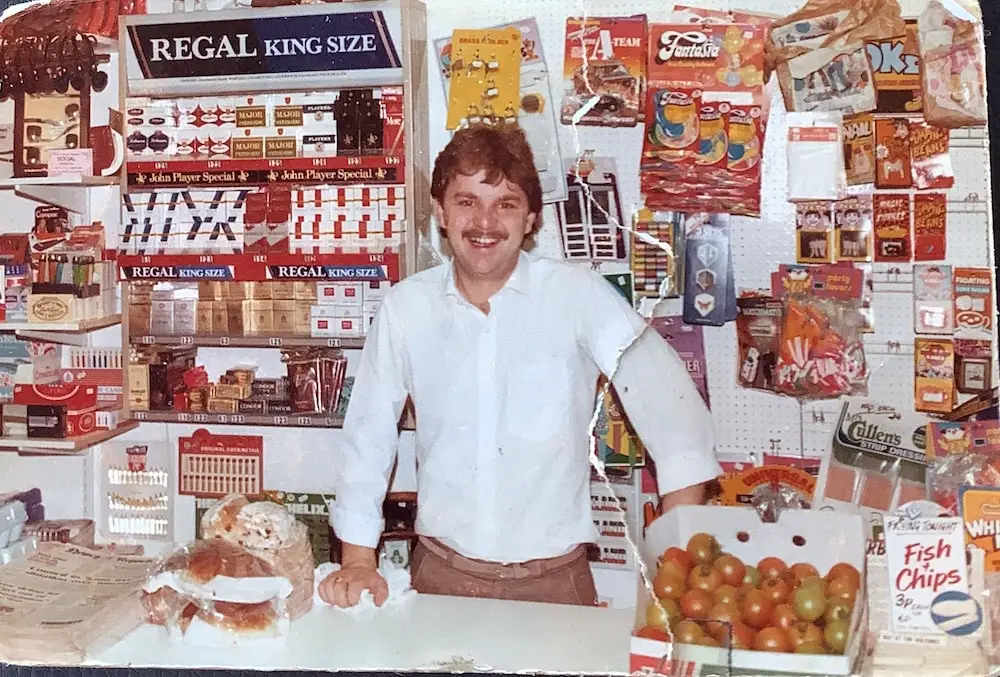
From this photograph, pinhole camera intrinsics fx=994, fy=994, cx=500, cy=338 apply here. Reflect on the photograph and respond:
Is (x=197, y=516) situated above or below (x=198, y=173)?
below

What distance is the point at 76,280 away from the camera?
154 centimetres

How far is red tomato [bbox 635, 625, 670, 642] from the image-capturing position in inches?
51.9

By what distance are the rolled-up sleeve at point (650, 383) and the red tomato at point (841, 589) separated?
0.67ft

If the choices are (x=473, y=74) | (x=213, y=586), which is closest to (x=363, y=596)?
(x=213, y=586)

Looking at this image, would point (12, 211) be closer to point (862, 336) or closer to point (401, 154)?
point (401, 154)

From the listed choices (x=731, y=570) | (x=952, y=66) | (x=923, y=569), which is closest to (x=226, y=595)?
(x=731, y=570)

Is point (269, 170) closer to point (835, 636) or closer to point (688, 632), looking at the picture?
point (688, 632)

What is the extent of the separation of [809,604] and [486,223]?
65cm

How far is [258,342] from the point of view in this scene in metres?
1.50

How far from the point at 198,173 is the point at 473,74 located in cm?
45

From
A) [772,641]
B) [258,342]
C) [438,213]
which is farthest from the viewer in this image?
[258,342]

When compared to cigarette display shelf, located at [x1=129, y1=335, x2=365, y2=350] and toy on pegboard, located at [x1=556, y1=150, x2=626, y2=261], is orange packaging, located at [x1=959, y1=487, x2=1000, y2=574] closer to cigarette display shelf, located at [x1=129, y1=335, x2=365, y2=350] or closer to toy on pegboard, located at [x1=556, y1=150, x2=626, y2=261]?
toy on pegboard, located at [x1=556, y1=150, x2=626, y2=261]

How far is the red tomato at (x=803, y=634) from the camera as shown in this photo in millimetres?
1279

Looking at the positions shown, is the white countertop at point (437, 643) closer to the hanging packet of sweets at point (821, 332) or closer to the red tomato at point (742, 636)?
the red tomato at point (742, 636)
